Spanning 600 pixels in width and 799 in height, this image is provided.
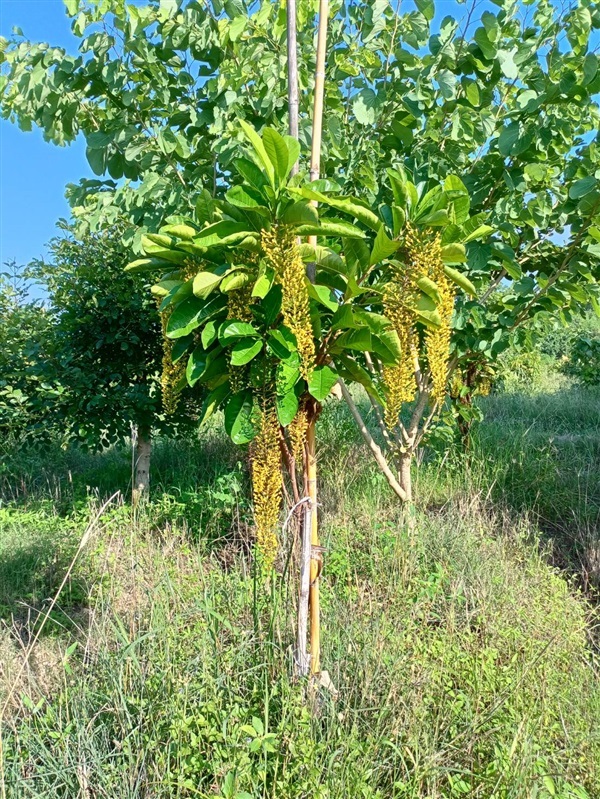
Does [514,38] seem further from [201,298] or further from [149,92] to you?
[201,298]

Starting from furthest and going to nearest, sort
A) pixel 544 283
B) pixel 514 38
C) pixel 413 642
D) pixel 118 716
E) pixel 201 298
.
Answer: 1. pixel 544 283
2. pixel 514 38
3. pixel 413 642
4. pixel 118 716
5. pixel 201 298

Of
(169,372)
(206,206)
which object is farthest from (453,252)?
(169,372)

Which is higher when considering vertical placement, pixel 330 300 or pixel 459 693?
pixel 330 300

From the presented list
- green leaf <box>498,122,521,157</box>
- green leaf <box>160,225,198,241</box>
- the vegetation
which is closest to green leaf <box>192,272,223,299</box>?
the vegetation

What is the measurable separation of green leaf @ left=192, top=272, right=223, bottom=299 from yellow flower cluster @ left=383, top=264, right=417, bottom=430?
459 millimetres

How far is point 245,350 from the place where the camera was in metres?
1.52

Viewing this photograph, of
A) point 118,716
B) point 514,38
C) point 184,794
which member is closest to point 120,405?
point 118,716

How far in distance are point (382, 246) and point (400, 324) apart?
214mm

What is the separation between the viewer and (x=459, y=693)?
197cm

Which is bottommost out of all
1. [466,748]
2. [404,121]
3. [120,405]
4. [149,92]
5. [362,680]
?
[466,748]

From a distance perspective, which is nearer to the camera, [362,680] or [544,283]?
[362,680]

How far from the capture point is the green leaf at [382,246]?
4.99ft

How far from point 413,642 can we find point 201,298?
1.61 meters

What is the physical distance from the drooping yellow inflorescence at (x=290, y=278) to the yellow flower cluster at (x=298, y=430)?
0.27 meters
